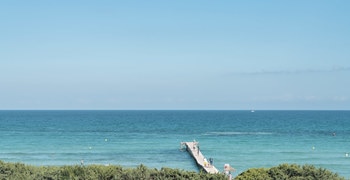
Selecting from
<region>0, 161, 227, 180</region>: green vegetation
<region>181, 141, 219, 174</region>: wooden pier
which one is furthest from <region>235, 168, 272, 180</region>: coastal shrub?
<region>181, 141, 219, 174</region>: wooden pier

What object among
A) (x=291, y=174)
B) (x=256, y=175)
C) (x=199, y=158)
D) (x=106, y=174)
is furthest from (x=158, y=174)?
(x=199, y=158)

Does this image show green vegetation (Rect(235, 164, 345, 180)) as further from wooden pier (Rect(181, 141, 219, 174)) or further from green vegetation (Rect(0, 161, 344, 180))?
wooden pier (Rect(181, 141, 219, 174))

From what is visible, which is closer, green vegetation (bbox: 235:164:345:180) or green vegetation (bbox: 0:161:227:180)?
green vegetation (bbox: 235:164:345:180)

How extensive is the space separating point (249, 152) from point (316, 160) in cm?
877

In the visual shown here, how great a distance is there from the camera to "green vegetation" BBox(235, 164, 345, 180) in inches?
782

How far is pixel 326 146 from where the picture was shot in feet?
201

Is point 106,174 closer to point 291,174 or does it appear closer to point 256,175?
point 256,175

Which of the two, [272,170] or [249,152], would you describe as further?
[249,152]

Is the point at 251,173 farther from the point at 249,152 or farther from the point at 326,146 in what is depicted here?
the point at 326,146

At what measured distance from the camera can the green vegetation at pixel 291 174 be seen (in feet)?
65.2

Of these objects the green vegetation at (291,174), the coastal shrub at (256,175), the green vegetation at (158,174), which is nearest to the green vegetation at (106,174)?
the green vegetation at (158,174)

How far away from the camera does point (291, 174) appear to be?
20.4 metres

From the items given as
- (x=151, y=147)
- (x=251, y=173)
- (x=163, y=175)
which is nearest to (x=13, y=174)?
(x=163, y=175)

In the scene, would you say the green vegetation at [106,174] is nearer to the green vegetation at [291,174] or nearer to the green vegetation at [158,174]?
the green vegetation at [158,174]
